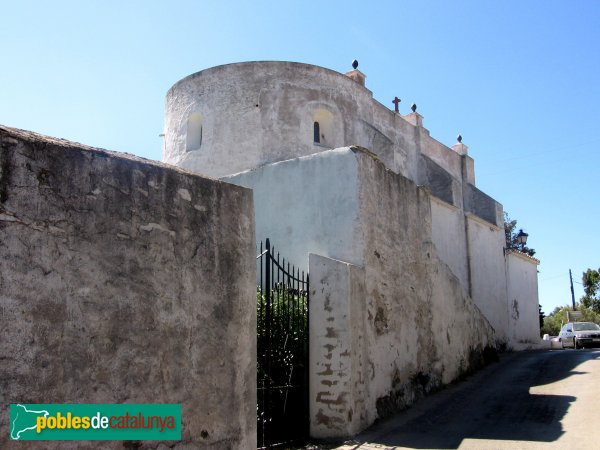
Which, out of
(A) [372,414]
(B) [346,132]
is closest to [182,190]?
(A) [372,414]

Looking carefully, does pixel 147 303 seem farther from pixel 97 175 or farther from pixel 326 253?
pixel 326 253

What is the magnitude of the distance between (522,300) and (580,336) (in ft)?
8.21

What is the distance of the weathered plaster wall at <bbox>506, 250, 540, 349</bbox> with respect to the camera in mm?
22328

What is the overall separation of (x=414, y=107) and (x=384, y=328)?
51.1 ft

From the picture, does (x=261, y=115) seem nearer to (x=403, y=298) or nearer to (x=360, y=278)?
(x=403, y=298)

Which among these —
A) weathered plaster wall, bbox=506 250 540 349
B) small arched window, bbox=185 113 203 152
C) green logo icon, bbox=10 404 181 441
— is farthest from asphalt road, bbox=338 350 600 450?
small arched window, bbox=185 113 203 152

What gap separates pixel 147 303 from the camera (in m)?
4.73

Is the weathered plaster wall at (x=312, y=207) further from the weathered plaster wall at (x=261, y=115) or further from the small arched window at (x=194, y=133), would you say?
the small arched window at (x=194, y=133)

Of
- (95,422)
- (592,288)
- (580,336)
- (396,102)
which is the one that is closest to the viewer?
(95,422)

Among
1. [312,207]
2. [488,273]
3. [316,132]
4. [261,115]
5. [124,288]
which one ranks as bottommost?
[124,288]

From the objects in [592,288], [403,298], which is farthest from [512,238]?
[403,298]

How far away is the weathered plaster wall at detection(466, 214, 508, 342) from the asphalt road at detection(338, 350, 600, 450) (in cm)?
738

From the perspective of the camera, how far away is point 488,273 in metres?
21.4

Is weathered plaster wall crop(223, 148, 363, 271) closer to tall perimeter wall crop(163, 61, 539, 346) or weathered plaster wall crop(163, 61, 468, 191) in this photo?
tall perimeter wall crop(163, 61, 539, 346)
